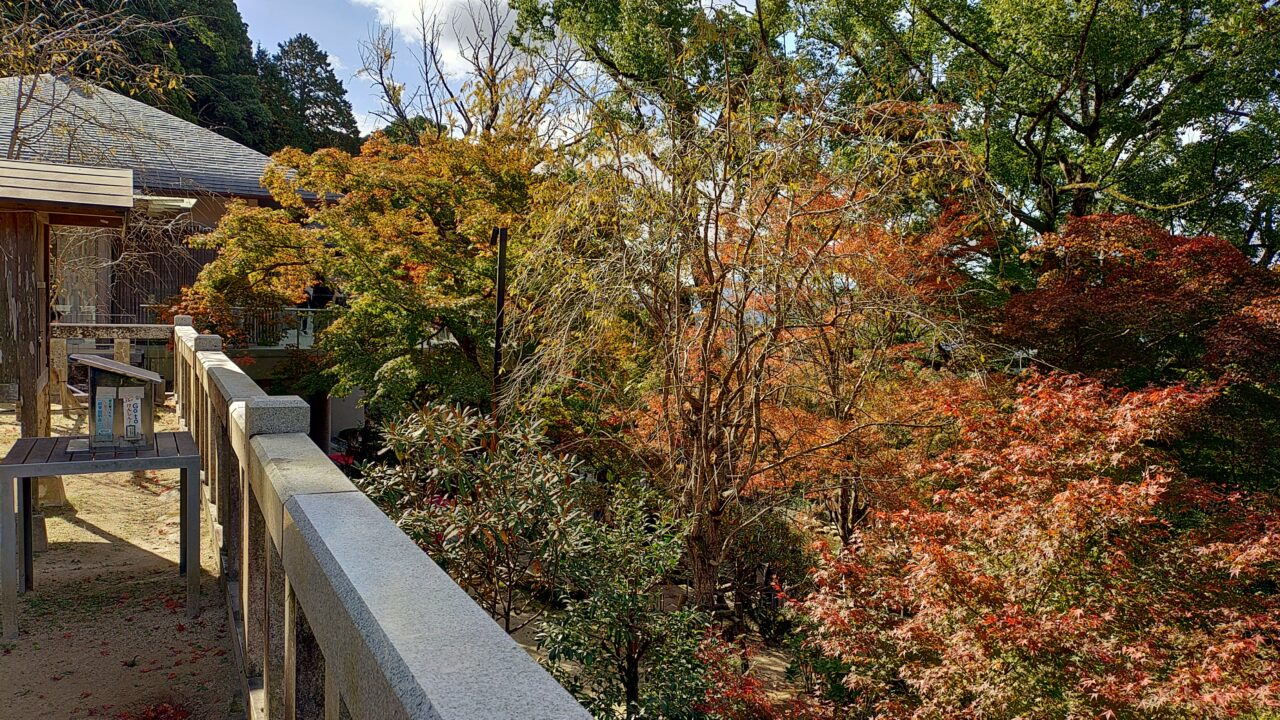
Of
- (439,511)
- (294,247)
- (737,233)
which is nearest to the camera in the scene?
(439,511)

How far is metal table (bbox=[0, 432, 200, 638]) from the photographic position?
397cm

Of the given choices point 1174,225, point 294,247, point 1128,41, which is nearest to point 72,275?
point 294,247

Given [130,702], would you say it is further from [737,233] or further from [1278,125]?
[1278,125]

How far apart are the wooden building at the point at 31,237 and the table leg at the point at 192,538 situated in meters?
1.81

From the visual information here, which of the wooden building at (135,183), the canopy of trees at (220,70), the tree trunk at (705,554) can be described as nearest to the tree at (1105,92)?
the tree trunk at (705,554)

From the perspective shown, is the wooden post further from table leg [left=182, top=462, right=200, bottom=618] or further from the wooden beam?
table leg [left=182, top=462, right=200, bottom=618]

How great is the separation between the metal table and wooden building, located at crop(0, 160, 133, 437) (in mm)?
939

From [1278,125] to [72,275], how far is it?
752 inches

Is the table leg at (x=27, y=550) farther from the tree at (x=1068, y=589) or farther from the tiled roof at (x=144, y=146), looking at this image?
the tiled roof at (x=144, y=146)

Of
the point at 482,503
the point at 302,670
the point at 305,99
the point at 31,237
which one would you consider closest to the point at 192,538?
the point at 482,503

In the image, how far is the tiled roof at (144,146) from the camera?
12.0 m

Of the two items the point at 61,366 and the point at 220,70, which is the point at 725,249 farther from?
the point at 220,70

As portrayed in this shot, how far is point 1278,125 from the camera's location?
10492 mm

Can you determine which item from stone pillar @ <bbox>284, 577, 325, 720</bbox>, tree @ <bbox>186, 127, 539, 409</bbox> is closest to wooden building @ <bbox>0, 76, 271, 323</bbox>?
tree @ <bbox>186, 127, 539, 409</bbox>
